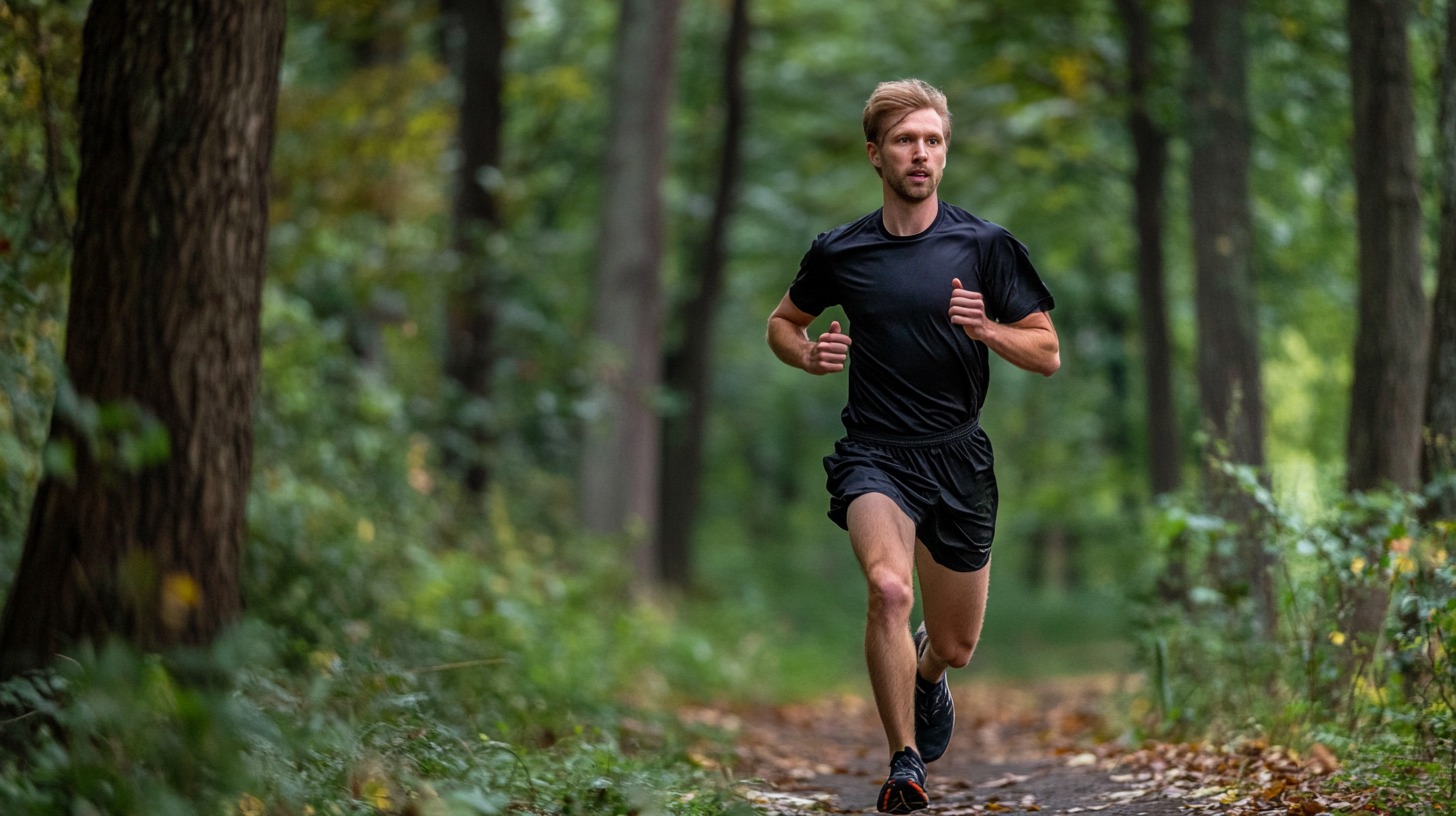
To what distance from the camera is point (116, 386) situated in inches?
212

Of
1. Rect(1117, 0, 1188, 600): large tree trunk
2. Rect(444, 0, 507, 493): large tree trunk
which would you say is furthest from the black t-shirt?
Rect(1117, 0, 1188, 600): large tree trunk

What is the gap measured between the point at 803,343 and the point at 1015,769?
3.24 m

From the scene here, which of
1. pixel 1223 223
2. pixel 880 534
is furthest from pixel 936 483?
pixel 1223 223

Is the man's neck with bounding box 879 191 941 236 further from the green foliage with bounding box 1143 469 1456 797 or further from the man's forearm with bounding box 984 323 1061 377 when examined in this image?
the green foliage with bounding box 1143 469 1456 797

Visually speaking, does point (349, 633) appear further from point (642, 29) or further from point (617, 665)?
point (642, 29)

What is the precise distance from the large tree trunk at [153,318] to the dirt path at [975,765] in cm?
242

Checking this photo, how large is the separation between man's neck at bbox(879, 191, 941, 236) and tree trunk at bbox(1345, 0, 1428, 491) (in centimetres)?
381

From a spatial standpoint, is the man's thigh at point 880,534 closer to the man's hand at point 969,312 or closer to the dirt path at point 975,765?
the man's hand at point 969,312

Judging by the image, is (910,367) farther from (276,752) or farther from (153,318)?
(153,318)

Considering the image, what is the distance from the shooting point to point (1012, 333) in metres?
5.31

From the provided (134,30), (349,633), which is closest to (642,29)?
(349,633)

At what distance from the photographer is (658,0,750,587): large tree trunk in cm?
2045

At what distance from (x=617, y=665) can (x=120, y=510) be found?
6.63 meters

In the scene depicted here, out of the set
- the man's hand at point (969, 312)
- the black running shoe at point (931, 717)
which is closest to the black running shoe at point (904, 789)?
the black running shoe at point (931, 717)
